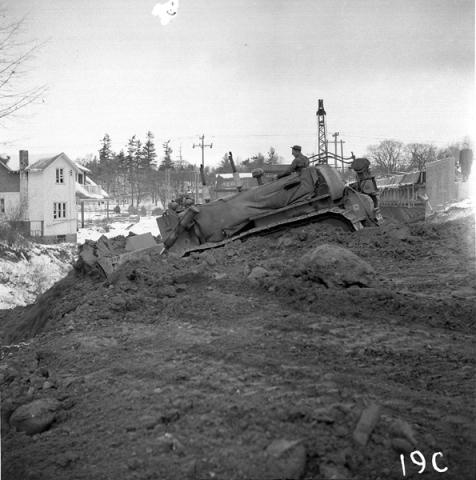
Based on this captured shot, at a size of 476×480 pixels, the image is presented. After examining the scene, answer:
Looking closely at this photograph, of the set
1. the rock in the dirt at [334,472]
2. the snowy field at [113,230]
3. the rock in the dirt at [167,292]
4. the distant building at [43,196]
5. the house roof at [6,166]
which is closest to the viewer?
the rock in the dirt at [334,472]

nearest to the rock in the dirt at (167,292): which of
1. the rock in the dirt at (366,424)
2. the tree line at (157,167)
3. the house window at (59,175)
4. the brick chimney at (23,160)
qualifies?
the rock in the dirt at (366,424)

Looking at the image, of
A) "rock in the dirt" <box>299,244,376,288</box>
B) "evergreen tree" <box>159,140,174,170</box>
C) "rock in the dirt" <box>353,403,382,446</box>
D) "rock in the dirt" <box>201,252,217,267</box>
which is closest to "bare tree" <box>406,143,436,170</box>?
"evergreen tree" <box>159,140,174,170</box>

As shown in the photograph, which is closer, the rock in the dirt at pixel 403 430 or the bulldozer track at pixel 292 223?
the rock in the dirt at pixel 403 430

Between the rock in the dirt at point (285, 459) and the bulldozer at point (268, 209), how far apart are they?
690 centimetres

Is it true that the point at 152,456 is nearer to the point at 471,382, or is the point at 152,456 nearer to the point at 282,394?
the point at 282,394

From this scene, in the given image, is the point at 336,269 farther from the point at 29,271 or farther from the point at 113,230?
the point at 113,230

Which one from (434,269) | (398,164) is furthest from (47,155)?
(398,164)

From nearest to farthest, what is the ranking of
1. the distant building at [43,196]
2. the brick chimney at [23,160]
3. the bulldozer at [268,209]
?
the bulldozer at [268,209] < the distant building at [43,196] < the brick chimney at [23,160]

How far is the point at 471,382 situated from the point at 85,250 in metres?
6.44

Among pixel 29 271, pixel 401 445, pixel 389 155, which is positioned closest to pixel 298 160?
pixel 401 445

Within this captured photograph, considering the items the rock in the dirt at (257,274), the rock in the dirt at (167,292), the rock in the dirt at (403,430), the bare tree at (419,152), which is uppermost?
the bare tree at (419,152)

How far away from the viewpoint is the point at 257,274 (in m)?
6.37

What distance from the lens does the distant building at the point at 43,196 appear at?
2847 cm

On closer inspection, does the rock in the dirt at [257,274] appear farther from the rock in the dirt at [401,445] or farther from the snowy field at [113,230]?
the snowy field at [113,230]
